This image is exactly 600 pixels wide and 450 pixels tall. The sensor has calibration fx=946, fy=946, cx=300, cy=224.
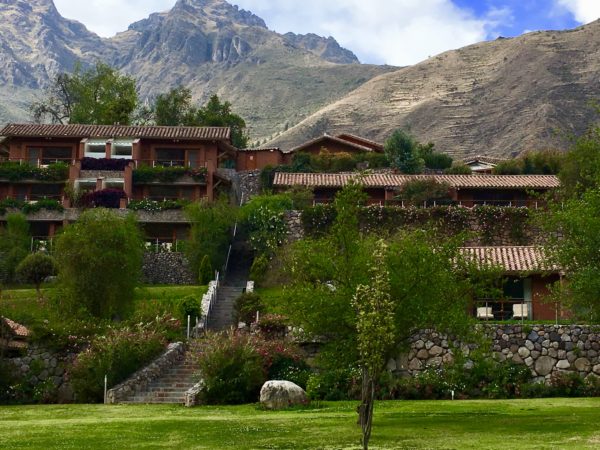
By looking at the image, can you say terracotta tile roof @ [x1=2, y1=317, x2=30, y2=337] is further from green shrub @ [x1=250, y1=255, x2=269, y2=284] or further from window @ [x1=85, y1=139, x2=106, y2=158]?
window @ [x1=85, y1=139, x2=106, y2=158]

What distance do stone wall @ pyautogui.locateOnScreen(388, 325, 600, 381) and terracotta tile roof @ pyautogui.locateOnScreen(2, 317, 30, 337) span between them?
1396cm

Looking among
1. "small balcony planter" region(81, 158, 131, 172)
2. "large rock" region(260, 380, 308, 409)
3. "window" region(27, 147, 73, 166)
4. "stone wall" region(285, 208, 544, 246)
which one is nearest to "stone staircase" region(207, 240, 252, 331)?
"stone wall" region(285, 208, 544, 246)

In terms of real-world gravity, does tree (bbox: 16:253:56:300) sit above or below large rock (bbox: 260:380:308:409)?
above

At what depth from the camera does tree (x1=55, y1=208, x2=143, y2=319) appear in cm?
4097

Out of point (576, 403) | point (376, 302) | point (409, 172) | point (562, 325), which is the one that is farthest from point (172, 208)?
point (376, 302)

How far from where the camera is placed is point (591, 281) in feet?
86.8

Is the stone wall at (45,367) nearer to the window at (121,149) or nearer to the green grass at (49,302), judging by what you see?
Answer: the green grass at (49,302)

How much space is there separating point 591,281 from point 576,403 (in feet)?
15.8

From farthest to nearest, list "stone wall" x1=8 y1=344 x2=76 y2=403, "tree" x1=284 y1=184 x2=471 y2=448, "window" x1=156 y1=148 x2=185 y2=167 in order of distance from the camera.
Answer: "window" x1=156 y1=148 x2=185 y2=167 < "stone wall" x1=8 y1=344 x2=76 y2=403 < "tree" x1=284 y1=184 x2=471 y2=448

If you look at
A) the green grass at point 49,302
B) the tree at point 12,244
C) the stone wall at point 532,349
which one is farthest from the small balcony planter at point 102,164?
the stone wall at point 532,349

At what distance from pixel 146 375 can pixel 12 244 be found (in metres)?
25.9

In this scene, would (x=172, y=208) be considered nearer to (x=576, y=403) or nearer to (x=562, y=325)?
(x=562, y=325)

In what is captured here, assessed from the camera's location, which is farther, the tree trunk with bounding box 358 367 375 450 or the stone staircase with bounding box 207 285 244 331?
the stone staircase with bounding box 207 285 244 331

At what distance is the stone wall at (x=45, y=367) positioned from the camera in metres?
35.2
